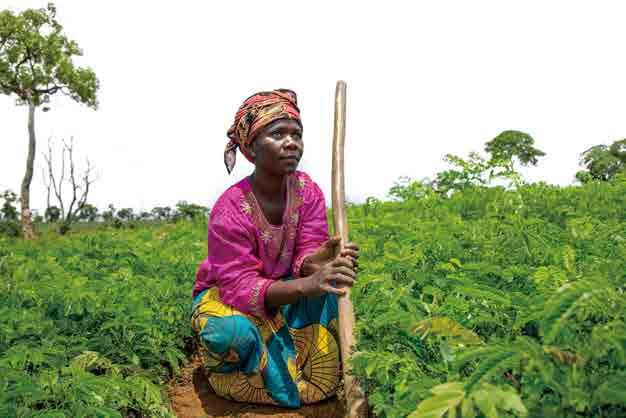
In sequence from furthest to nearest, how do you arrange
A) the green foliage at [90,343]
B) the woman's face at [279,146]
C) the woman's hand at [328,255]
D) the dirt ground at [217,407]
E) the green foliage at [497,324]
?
the dirt ground at [217,407] < the woman's face at [279,146] < the woman's hand at [328,255] < the green foliage at [90,343] < the green foliage at [497,324]

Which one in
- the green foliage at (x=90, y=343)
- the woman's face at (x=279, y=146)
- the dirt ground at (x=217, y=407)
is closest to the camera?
the green foliage at (x=90, y=343)

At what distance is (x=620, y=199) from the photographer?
5547 mm

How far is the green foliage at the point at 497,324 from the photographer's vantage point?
1.33 m

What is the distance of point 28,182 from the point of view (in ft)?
67.4

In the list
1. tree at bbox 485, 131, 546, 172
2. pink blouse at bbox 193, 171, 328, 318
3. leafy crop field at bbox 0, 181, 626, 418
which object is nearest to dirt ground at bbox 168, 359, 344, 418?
leafy crop field at bbox 0, 181, 626, 418

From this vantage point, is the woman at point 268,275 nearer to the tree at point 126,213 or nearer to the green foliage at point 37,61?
the green foliage at point 37,61

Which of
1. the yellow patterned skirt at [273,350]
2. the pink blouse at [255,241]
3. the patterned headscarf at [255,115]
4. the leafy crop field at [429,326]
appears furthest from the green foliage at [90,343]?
the patterned headscarf at [255,115]

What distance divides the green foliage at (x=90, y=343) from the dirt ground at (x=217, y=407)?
14cm

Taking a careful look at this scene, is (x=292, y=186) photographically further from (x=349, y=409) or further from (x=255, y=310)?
(x=349, y=409)

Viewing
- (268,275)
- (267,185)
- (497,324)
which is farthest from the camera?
(268,275)

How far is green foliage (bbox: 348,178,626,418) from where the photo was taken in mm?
1329

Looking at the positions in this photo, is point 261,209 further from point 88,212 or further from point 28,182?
point 88,212

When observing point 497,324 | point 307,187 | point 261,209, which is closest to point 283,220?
point 261,209

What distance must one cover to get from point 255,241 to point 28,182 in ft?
66.4
